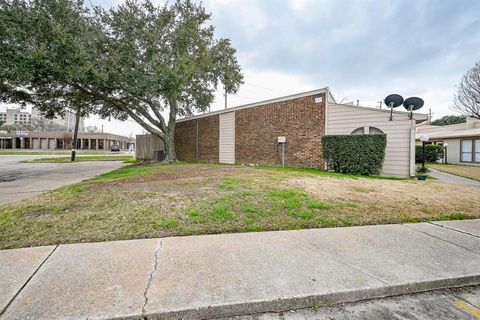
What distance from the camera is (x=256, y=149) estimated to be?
494 inches

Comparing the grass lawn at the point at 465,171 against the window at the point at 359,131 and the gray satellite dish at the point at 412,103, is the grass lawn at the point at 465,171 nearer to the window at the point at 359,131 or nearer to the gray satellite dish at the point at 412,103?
the gray satellite dish at the point at 412,103

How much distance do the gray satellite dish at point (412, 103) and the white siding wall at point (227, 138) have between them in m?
8.43

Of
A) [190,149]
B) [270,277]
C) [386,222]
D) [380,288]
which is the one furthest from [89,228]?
[190,149]

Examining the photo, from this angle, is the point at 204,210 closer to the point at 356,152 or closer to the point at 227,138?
the point at 356,152

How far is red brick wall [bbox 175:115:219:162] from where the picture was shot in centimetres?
1478

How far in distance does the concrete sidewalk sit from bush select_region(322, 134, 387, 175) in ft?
18.7

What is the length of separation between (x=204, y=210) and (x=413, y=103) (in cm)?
910

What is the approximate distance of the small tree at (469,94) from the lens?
18350 mm

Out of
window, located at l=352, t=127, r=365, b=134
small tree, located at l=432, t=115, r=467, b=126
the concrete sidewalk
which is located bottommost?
the concrete sidewalk

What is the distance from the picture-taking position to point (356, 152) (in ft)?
28.2

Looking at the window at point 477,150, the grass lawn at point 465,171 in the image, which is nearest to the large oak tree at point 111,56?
the grass lawn at point 465,171

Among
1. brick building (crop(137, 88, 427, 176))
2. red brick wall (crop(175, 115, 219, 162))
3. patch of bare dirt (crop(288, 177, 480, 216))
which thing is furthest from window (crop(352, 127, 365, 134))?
red brick wall (crop(175, 115, 219, 162))

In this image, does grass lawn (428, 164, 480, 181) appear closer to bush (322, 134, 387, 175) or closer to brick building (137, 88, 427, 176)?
brick building (137, 88, 427, 176)

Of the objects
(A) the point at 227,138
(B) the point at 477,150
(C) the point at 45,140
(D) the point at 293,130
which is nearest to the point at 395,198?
(D) the point at 293,130
